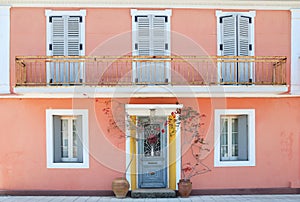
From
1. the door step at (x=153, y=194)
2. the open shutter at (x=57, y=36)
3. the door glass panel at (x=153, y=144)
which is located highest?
the open shutter at (x=57, y=36)

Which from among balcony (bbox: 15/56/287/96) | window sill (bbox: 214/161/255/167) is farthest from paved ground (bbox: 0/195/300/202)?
balcony (bbox: 15/56/287/96)

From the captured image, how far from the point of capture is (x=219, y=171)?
38.8ft

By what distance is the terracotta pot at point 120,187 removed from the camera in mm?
11273

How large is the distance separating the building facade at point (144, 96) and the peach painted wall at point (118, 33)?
0.04 meters

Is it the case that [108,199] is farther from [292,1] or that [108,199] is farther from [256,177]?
[292,1]

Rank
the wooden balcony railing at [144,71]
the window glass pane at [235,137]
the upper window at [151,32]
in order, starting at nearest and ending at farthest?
the wooden balcony railing at [144,71] → the upper window at [151,32] → the window glass pane at [235,137]

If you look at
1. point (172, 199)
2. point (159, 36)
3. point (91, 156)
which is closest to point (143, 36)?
point (159, 36)

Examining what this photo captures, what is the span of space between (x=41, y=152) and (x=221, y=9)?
907 centimetres

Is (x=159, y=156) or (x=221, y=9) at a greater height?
(x=221, y=9)

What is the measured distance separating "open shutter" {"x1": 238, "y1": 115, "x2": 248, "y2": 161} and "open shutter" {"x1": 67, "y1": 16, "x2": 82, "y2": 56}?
23.5ft

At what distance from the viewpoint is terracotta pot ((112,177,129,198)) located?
37.0ft

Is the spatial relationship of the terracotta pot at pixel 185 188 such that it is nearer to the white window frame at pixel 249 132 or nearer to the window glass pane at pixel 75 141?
the white window frame at pixel 249 132

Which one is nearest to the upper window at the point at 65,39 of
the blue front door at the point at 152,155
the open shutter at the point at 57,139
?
the open shutter at the point at 57,139

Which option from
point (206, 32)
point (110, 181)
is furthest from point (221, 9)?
point (110, 181)
